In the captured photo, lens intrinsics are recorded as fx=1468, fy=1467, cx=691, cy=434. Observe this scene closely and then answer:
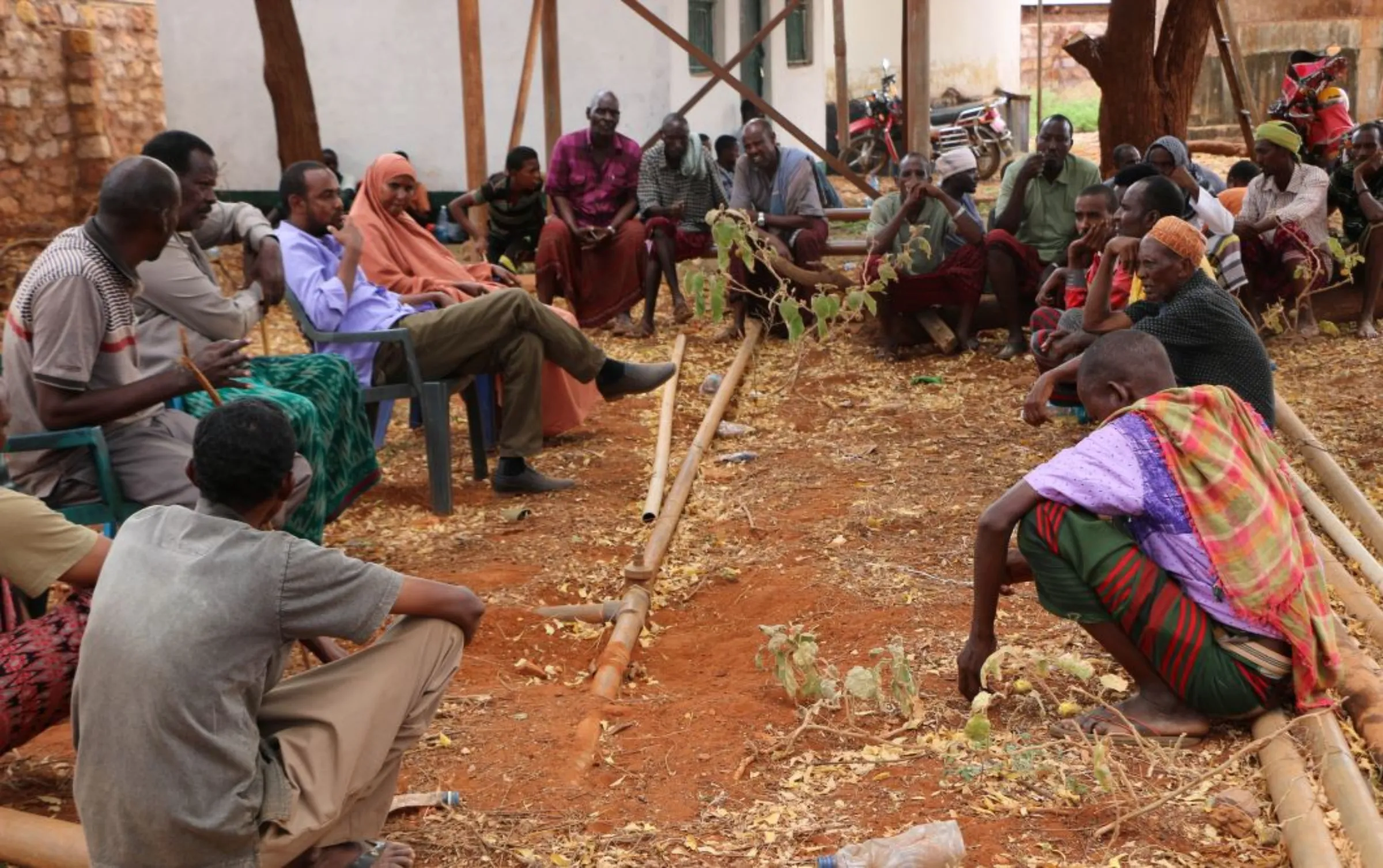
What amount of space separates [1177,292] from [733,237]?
146 inches

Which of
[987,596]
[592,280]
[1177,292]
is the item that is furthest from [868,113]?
[987,596]

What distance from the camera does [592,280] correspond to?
9.83 m

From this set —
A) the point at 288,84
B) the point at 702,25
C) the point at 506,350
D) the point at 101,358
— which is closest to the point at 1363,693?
the point at 101,358

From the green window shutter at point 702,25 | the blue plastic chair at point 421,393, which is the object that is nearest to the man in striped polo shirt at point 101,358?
the blue plastic chair at point 421,393

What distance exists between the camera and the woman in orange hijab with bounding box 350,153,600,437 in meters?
6.68

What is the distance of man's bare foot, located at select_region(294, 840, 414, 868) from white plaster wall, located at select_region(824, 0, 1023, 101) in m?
17.6

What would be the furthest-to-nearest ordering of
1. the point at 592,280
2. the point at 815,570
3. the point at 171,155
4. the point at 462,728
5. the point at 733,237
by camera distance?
the point at 592,280 < the point at 733,237 < the point at 815,570 < the point at 171,155 < the point at 462,728

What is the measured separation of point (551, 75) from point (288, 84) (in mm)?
2052

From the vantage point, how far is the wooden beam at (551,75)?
1127 centimetres

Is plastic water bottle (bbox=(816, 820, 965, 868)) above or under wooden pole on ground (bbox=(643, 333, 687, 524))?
under

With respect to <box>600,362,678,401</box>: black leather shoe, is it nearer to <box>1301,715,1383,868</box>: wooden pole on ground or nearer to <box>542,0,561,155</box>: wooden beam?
<box>1301,715,1383,868</box>: wooden pole on ground

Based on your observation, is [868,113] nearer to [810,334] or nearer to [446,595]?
[810,334]

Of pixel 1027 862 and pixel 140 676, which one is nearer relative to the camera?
pixel 140 676

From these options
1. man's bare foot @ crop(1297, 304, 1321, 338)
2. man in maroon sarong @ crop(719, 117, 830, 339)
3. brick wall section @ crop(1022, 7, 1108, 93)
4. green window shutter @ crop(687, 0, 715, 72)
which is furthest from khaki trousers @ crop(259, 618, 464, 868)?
brick wall section @ crop(1022, 7, 1108, 93)
